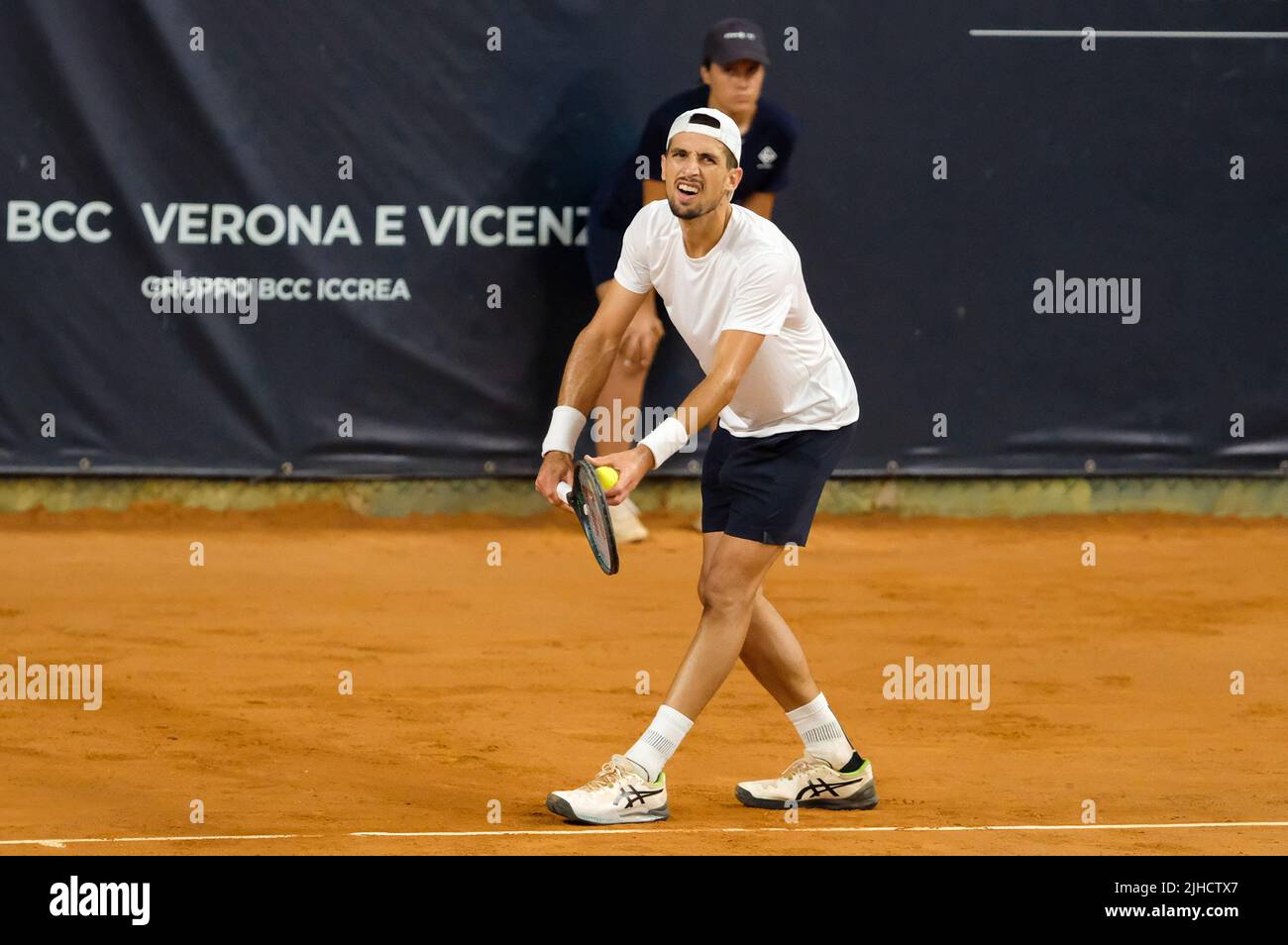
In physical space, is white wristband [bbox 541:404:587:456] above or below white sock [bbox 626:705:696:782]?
above

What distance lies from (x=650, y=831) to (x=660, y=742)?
24cm

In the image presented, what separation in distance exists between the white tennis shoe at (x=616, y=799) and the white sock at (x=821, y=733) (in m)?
0.47

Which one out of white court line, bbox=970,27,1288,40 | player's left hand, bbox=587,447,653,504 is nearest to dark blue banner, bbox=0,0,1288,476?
white court line, bbox=970,27,1288,40

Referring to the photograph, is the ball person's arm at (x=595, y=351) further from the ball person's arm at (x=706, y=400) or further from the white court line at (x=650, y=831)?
the white court line at (x=650, y=831)

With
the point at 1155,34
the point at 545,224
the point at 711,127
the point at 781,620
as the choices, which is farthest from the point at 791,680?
the point at 1155,34

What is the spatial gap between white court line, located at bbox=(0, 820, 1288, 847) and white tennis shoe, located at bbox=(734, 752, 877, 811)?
233 mm

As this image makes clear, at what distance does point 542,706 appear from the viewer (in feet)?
19.4

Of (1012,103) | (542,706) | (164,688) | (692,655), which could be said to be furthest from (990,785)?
(1012,103)

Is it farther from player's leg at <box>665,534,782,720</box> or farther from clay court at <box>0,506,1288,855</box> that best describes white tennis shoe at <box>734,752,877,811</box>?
player's leg at <box>665,534,782,720</box>

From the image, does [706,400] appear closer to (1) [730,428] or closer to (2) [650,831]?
(1) [730,428]

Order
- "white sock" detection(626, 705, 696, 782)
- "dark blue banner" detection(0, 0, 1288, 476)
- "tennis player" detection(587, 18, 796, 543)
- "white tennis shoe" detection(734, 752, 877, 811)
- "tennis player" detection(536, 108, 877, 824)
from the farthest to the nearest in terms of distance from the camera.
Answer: "dark blue banner" detection(0, 0, 1288, 476), "tennis player" detection(587, 18, 796, 543), "white tennis shoe" detection(734, 752, 877, 811), "white sock" detection(626, 705, 696, 782), "tennis player" detection(536, 108, 877, 824)

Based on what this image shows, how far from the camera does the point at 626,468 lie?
13.8 ft

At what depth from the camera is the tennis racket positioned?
4363 mm

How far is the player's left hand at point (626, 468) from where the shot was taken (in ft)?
13.8
